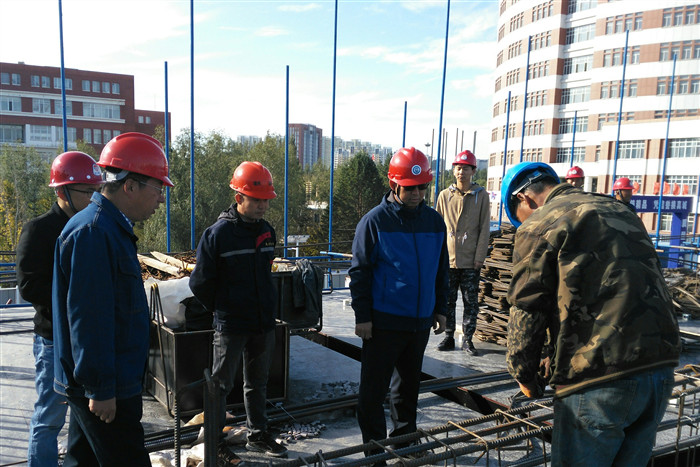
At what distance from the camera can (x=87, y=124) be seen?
204 feet

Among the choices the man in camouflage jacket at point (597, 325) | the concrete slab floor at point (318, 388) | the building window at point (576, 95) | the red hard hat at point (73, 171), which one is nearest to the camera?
the man in camouflage jacket at point (597, 325)

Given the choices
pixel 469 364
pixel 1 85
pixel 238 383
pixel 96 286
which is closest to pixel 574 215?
pixel 96 286

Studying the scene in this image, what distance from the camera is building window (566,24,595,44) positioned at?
5188cm

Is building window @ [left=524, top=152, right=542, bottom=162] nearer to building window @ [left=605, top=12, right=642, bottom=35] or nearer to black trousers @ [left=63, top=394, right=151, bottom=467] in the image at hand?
building window @ [left=605, top=12, right=642, bottom=35]

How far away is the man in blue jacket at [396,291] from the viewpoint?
3.68m

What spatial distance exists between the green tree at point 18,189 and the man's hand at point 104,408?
49940 millimetres

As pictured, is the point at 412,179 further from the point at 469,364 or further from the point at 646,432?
the point at 469,364

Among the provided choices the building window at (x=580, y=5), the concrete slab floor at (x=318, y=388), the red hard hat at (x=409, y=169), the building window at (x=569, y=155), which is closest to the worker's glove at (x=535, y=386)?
the concrete slab floor at (x=318, y=388)

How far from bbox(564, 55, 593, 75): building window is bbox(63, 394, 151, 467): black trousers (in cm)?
5939

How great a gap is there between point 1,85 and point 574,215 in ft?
226

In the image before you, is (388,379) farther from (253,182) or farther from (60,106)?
A: (60,106)

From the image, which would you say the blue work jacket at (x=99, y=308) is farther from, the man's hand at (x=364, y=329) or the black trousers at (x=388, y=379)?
the black trousers at (x=388, y=379)

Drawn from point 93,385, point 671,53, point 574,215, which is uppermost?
point 671,53

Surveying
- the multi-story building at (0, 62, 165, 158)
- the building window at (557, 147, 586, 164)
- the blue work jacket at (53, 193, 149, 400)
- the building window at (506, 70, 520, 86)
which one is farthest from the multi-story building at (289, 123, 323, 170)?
the blue work jacket at (53, 193, 149, 400)
